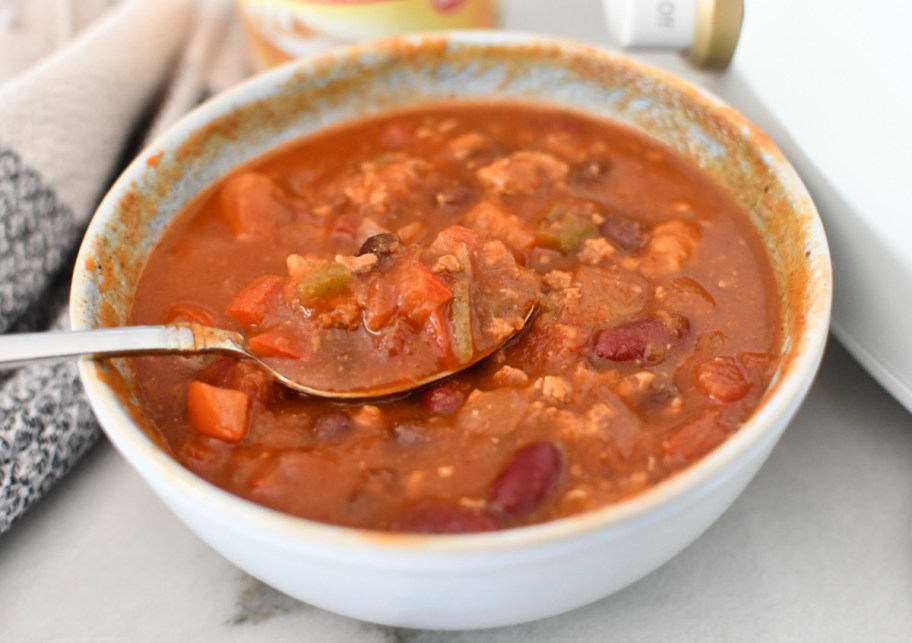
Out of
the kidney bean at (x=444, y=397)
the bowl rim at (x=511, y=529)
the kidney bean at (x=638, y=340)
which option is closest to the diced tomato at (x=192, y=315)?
the bowl rim at (x=511, y=529)

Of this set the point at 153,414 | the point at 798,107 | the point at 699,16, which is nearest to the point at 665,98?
the point at 699,16

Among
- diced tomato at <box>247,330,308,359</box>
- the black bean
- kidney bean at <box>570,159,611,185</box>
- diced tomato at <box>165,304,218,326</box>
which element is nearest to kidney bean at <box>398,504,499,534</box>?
A: diced tomato at <box>247,330,308,359</box>

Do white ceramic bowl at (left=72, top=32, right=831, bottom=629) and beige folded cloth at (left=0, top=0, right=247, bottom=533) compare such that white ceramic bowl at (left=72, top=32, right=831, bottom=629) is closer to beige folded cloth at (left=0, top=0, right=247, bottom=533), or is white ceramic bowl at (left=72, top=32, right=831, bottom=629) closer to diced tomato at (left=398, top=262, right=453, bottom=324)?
beige folded cloth at (left=0, top=0, right=247, bottom=533)

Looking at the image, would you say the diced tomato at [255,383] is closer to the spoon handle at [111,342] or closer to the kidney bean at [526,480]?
the spoon handle at [111,342]

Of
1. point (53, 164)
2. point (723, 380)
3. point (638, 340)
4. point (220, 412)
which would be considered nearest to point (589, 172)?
point (638, 340)

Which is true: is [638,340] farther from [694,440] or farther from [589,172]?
[589,172]

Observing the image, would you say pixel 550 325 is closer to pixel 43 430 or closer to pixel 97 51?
pixel 43 430
